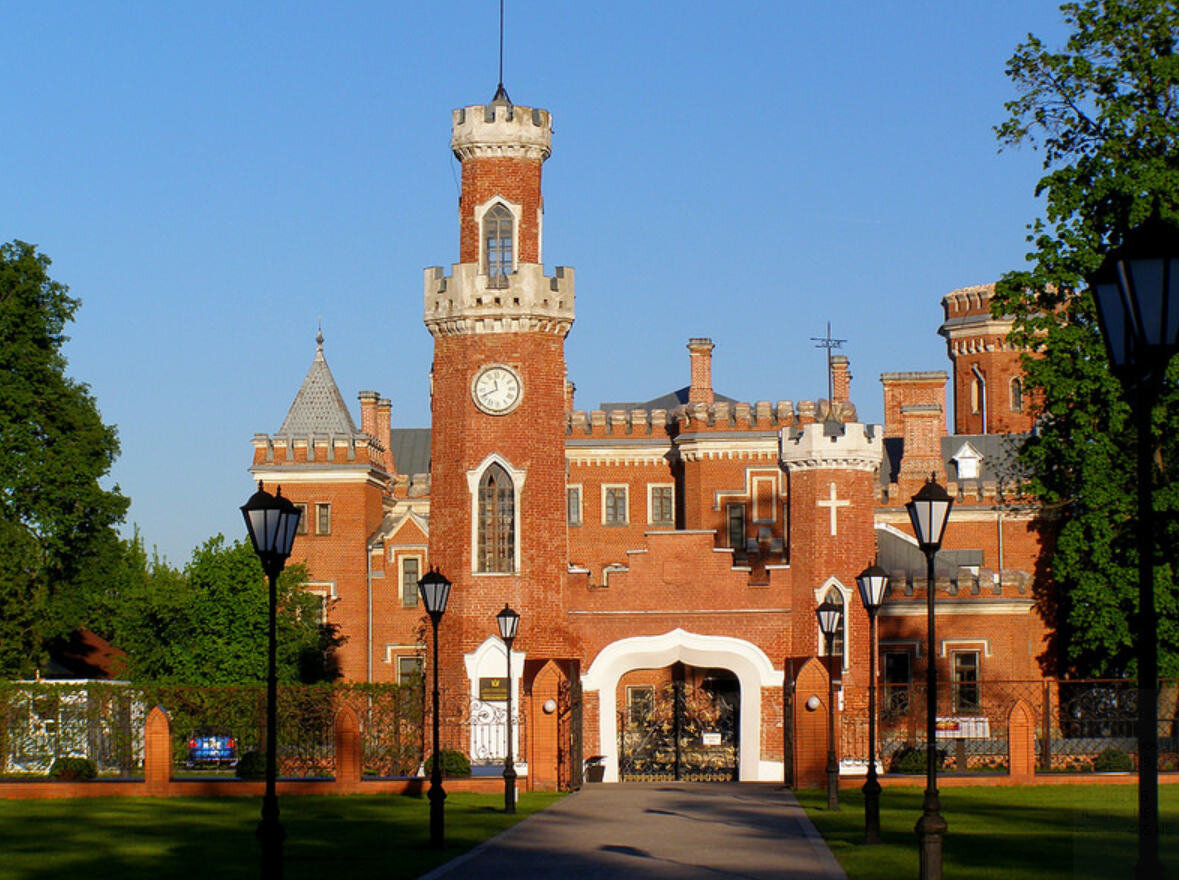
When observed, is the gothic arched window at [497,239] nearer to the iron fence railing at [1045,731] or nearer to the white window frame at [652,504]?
the iron fence railing at [1045,731]

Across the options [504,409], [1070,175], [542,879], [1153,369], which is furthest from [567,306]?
[1153,369]

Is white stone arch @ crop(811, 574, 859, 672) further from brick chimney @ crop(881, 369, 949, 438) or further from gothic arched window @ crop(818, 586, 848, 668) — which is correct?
brick chimney @ crop(881, 369, 949, 438)

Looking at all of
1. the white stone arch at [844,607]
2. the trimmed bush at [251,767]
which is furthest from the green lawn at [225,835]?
the white stone arch at [844,607]

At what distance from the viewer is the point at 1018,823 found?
82.3 ft

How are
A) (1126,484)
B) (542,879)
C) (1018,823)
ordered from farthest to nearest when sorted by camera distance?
1. (1126,484)
2. (1018,823)
3. (542,879)

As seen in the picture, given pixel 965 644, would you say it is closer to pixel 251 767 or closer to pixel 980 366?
pixel 251 767

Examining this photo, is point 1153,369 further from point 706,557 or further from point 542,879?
point 706,557

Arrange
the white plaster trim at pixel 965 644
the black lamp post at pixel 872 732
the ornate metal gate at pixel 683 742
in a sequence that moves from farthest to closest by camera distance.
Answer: the white plaster trim at pixel 965 644 < the ornate metal gate at pixel 683 742 < the black lamp post at pixel 872 732

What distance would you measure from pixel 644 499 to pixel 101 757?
824 inches

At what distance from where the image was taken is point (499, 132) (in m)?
39.1

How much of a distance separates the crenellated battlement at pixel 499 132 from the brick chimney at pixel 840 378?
2189cm

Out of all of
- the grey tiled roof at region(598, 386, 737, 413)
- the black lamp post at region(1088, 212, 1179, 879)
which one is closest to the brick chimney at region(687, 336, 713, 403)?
the grey tiled roof at region(598, 386, 737, 413)

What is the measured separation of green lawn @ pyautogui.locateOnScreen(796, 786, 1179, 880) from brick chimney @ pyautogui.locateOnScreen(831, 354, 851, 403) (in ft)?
89.2

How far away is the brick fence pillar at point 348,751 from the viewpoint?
3300 cm
